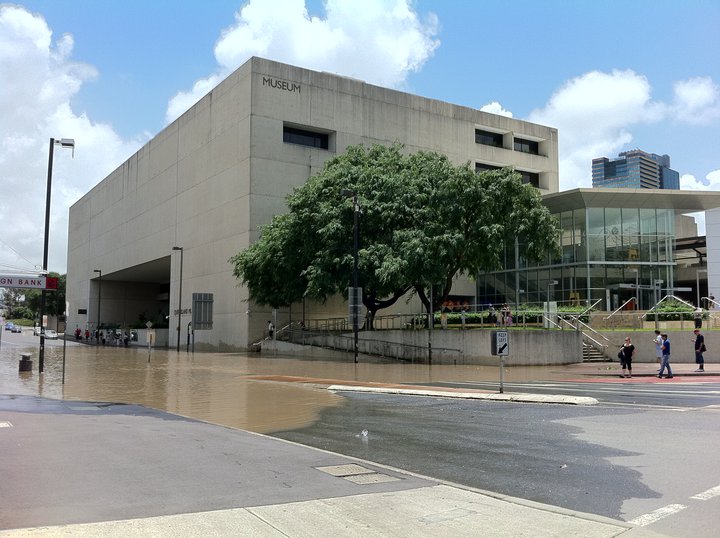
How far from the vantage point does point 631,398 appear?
16422mm

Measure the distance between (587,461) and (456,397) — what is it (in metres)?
8.17

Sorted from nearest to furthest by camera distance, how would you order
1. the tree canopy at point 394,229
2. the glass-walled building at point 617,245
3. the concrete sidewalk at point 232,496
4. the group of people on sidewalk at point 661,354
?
the concrete sidewalk at point 232,496 < the group of people on sidewalk at point 661,354 < the tree canopy at point 394,229 < the glass-walled building at point 617,245

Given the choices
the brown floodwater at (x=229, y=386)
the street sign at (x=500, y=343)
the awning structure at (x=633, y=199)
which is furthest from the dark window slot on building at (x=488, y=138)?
the street sign at (x=500, y=343)

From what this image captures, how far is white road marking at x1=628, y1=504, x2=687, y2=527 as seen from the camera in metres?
5.89

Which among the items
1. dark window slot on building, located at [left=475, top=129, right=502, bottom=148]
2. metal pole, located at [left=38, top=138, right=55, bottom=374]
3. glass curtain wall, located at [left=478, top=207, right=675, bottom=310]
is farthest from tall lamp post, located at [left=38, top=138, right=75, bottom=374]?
dark window slot on building, located at [left=475, top=129, right=502, bottom=148]

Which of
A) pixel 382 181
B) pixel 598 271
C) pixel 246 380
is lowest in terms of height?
pixel 246 380

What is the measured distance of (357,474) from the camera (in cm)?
774

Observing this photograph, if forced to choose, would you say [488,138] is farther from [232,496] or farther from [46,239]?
[232,496]

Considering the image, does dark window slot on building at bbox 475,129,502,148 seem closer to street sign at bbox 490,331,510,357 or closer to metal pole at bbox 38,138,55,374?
metal pole at bbox 38,138,55,374

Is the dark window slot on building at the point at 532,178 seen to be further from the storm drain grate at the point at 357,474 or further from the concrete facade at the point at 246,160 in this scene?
the storm drain grate at the point at 357,474

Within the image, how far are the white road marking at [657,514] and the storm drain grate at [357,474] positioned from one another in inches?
105

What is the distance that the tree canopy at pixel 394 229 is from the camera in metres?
34.2

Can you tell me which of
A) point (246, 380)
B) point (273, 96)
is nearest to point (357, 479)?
point (246, 380)

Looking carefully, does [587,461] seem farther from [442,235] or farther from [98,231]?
[98,231]
